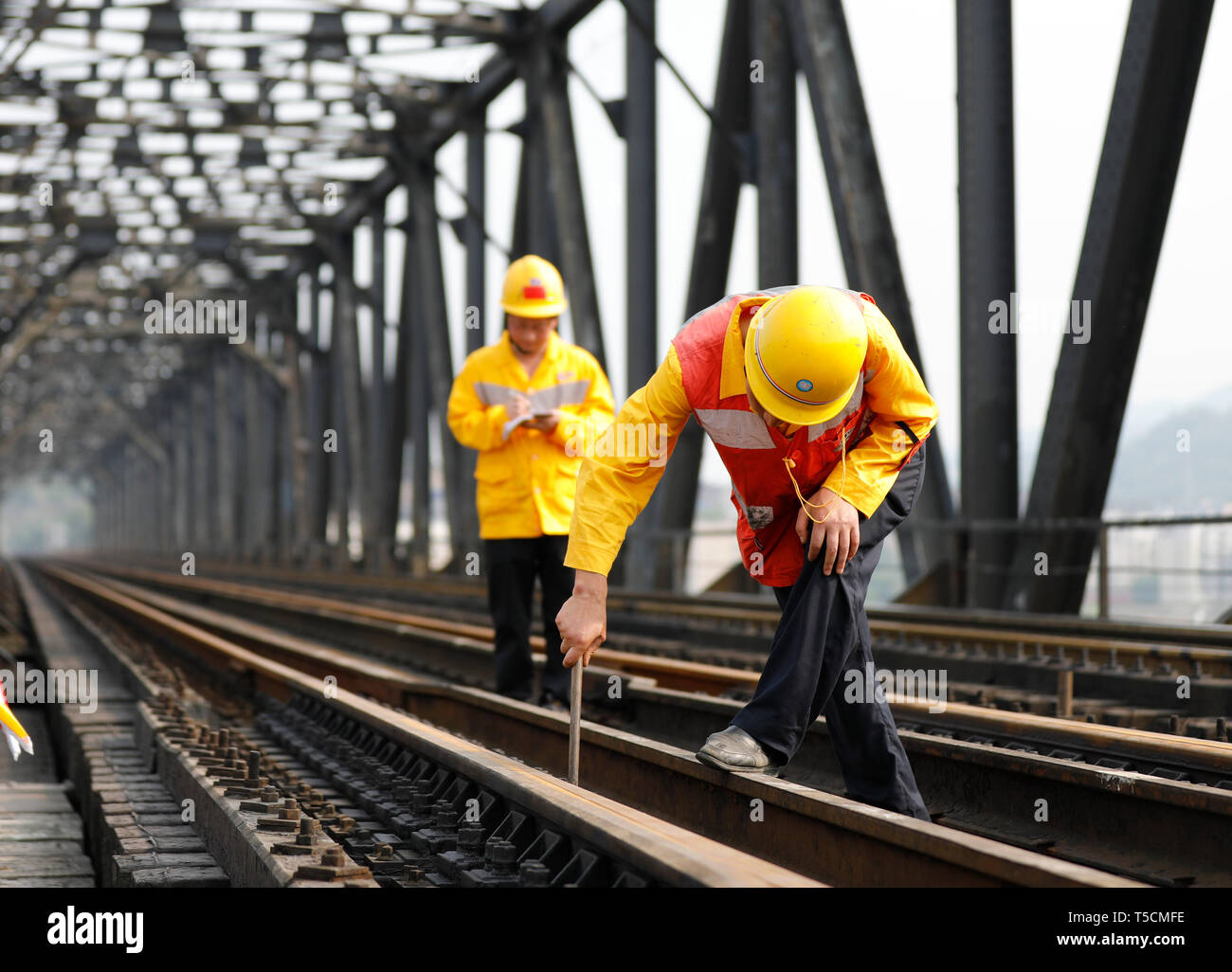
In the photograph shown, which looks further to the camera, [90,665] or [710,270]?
[710,270]

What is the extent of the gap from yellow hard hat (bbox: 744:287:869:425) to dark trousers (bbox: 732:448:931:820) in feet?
1.30

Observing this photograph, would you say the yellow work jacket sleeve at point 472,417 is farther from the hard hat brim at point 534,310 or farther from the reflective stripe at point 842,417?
the reflective stripe at point 842,417

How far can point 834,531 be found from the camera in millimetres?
3482

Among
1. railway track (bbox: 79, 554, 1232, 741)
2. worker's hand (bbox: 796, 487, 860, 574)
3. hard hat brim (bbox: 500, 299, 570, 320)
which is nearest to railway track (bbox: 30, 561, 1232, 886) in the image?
railway track (bbox: 79, 554, 1232, 741)

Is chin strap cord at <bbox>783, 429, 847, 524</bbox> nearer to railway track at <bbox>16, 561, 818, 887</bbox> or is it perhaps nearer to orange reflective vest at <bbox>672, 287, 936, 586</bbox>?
orange reflective vest at <bbox>672, 287, 936, 586</bbox>

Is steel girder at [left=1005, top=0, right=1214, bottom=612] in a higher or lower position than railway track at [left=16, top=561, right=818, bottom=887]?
higher

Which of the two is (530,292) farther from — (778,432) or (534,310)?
(778,432)

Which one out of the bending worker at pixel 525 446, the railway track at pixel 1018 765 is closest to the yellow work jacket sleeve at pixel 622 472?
the railway track at pixel 1018 765

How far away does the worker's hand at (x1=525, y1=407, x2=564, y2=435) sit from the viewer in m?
6.35

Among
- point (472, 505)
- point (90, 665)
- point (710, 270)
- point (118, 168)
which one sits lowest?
point (90, 665)

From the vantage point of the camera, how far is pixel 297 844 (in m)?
3.42
